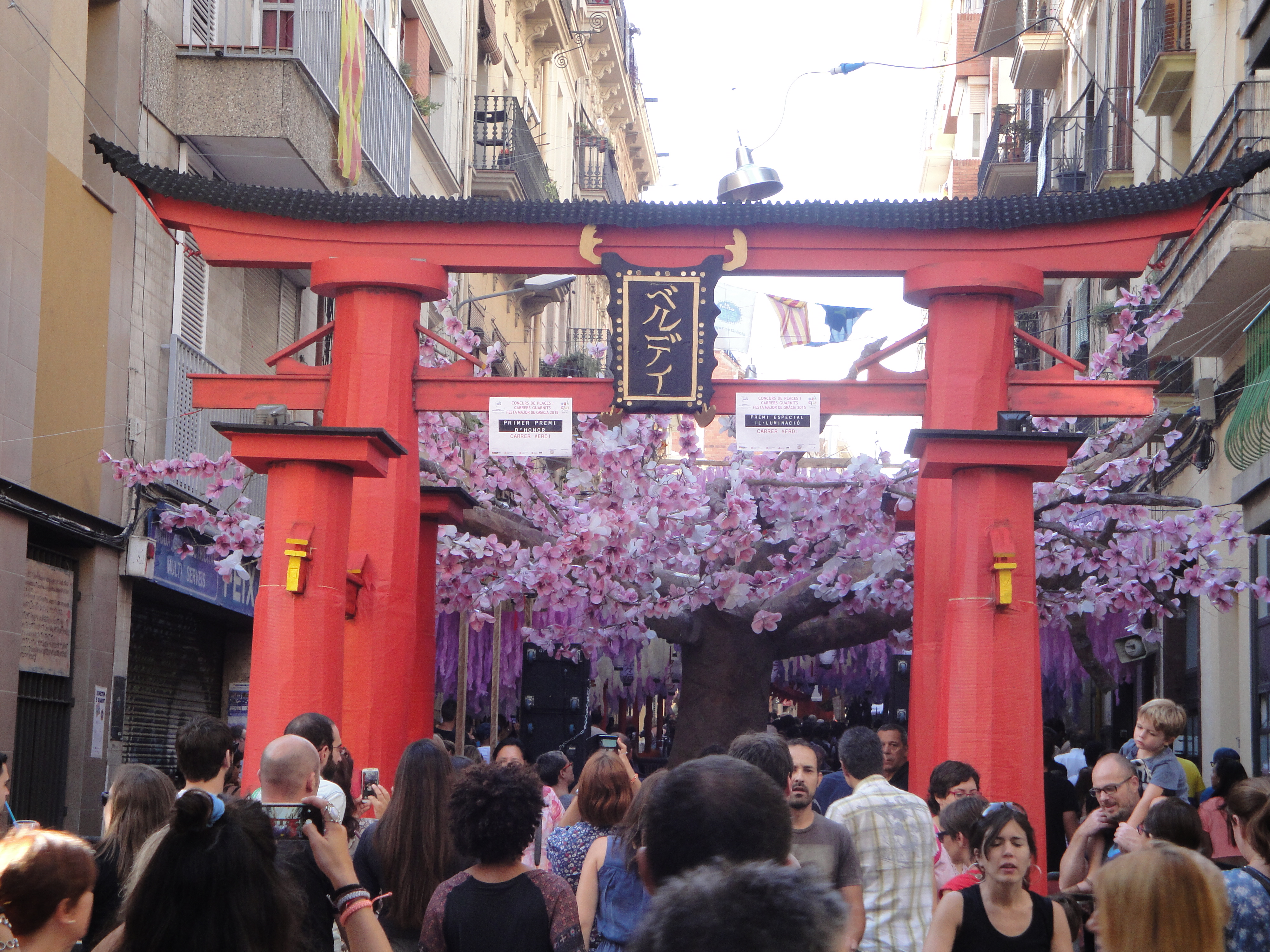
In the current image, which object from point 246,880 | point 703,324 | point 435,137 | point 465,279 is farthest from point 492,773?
point 465,279

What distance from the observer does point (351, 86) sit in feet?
60.7

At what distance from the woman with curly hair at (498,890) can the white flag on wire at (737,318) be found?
76.2 ft

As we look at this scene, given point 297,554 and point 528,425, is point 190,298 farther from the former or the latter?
point 297,554

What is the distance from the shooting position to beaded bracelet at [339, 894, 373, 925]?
4.44 metres

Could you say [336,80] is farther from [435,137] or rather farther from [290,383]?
[435,137]

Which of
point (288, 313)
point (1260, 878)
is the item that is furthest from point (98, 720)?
point (1260, 878)

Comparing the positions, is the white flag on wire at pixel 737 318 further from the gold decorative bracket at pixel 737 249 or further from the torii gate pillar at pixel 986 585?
the torii gate pillar at pixel 986 585

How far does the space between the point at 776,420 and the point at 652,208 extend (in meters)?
1.99

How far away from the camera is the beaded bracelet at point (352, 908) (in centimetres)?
444

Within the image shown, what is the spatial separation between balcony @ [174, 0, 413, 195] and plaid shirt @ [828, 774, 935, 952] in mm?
11879

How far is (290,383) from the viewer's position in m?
12.8

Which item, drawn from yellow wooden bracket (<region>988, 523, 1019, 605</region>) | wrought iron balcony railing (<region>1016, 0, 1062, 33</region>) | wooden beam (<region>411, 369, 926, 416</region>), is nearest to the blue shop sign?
wooden beam (<region>411, 369, 926, 416</region>)

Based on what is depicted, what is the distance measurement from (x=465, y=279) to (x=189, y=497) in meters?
13.6

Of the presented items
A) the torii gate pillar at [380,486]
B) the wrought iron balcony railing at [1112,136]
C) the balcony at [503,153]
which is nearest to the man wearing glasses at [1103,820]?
the torii gate pillar at [380,486]
